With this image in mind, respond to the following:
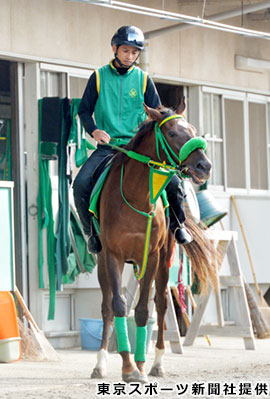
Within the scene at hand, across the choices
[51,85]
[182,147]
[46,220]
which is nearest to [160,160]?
[182,147]

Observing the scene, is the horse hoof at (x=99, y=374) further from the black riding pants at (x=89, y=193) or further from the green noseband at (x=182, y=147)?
the green noseband at (x=182, y=147)

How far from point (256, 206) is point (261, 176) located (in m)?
0.55

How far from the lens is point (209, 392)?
5664 mm

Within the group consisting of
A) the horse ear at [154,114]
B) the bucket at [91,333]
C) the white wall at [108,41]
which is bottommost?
the bucket at [91,333]

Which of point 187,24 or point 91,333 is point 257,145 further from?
point 91,333

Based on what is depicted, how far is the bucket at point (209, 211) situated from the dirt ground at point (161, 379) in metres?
1.34

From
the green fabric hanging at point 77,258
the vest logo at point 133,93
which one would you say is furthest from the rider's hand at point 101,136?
the green fabric hanging at point 77,258

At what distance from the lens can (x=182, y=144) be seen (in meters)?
6.10

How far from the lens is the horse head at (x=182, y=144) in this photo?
5.85m

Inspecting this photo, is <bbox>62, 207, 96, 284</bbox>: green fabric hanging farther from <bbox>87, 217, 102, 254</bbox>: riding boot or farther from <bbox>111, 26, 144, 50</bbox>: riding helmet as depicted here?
<bbox>111, 26, 144, 50</bbox>: riding helmet

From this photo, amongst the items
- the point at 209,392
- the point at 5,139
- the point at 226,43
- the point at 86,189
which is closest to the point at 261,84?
the point at 226,43

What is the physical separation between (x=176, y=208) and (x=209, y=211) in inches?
117

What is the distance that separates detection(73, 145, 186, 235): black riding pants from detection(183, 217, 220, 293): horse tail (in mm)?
1763

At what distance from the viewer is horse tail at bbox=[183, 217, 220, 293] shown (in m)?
8.77
